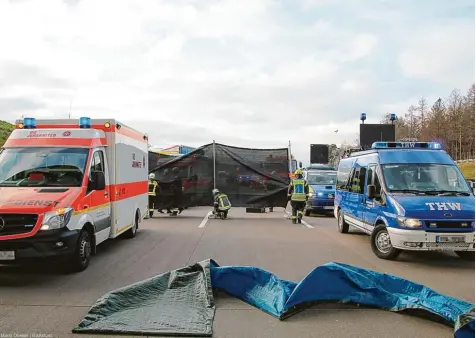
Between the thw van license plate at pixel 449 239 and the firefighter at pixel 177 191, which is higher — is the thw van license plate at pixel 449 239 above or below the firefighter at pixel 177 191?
below

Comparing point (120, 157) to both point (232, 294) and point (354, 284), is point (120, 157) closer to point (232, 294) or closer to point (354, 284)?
point (232, 294)

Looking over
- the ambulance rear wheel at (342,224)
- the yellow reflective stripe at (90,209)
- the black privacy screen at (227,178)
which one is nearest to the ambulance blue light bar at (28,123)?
the yellow reflective stripe at (90,209)

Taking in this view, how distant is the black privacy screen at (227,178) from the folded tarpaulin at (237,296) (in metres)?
11.8

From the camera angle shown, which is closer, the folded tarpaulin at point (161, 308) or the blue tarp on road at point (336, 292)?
the folded tarpaulin at point (161, 308)

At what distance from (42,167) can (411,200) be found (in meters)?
7.05

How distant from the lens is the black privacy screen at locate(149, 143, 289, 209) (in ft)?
59.5

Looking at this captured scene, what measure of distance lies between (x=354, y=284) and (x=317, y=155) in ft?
102

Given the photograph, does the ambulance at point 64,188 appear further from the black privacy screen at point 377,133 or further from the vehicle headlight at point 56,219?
the black privacy screen at point 377,133

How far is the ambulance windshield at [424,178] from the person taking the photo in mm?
9328

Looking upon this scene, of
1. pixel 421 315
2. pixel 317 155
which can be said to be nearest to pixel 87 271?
pixel 421 315

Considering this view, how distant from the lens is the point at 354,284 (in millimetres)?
5781

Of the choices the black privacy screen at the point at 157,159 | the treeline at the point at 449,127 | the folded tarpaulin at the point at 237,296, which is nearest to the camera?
the folded tarpaulin at the point at 237,296

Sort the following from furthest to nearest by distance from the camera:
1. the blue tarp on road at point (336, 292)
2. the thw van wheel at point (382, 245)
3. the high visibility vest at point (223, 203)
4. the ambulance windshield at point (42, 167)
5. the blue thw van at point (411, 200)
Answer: the high visibility vest at point (223, 203)
the thw van wheel at point (382, 245)
the blue thw van at point (411, 200)
the ambulance windshield at point (42, 167)
the blue tarp on road at point (336, 292)

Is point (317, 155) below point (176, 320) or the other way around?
the other way around
